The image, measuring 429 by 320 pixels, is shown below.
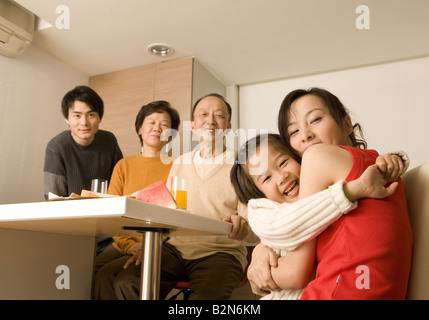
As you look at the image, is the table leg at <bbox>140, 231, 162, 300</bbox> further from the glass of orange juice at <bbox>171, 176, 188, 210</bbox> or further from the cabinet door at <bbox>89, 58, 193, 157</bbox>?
the cabinet door at <bbox>89, 58, 193, 157</bbox>

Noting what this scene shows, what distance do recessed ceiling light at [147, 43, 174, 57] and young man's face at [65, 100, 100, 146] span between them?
698 millimetres

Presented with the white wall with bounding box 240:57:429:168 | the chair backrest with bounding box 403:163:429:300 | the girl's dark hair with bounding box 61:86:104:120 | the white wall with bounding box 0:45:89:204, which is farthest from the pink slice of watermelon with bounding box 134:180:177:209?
the white wall with bounding box 240:57:429:168

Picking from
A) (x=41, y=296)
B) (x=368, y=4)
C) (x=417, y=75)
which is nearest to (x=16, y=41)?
(x=41, y=296)

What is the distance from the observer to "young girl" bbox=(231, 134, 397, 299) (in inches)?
25.4

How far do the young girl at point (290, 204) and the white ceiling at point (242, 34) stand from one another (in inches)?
61.7

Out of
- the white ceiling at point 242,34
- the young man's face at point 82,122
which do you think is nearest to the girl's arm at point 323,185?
the white ceiling at point 242,34

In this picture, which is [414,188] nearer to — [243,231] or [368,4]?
[243,231]

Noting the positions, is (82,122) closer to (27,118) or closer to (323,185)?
(27,118)

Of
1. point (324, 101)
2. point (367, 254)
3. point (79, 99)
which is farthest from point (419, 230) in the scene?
point (79, 99)

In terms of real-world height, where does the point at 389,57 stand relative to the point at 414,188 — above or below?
above

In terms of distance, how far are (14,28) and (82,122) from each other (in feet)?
2.33

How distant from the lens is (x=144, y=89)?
3084mm
